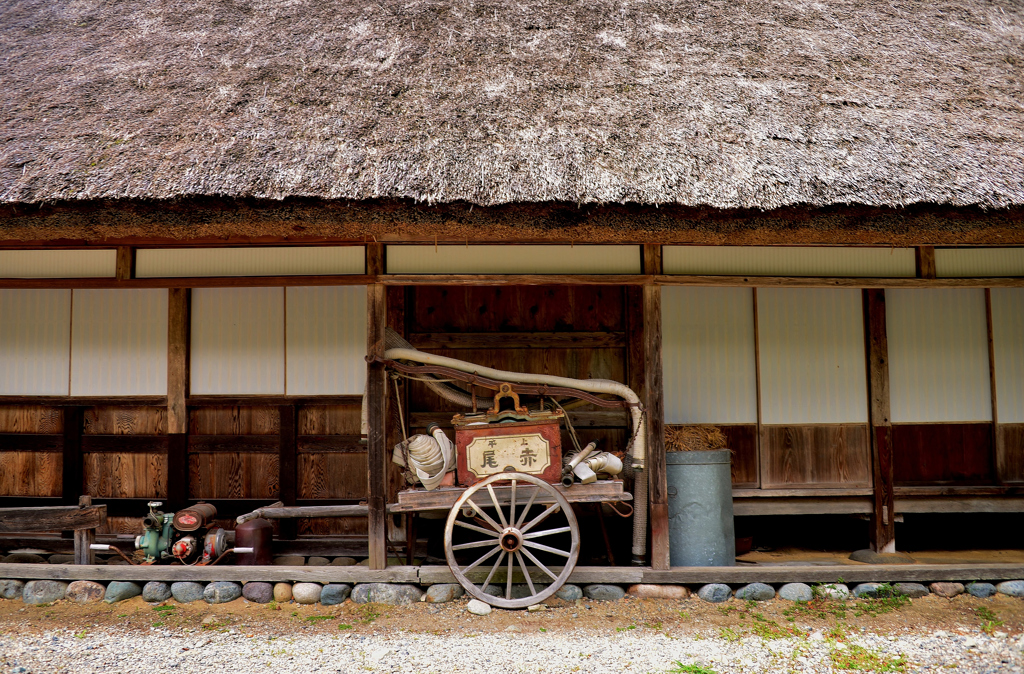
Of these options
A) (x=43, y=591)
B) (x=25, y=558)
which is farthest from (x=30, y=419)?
(x=43, y=591)

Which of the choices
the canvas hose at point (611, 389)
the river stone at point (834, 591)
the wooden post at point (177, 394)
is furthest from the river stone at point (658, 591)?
the wooden post at point (177, 394)

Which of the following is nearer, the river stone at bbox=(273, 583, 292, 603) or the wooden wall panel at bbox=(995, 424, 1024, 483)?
the river stone at bbox=(273, 583, 292, 603)

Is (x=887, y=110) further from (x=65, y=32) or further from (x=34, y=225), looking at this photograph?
(x=65, y=32)

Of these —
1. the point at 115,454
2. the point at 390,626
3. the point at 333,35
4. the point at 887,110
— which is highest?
the point at 333,35

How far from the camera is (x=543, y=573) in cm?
397

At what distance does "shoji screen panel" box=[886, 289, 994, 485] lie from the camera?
15.1ft

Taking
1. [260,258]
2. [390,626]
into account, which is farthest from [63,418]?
[390,626]

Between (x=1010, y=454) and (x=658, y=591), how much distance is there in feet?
9.26

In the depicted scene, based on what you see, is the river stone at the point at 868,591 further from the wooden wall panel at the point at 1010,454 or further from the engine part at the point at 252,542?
the engine part at the point at 252,542

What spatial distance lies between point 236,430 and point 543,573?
8.17ft

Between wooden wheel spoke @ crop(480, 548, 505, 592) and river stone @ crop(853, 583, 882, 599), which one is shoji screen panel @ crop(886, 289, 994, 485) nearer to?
river stone @ crop(853, 583, 882, 599)

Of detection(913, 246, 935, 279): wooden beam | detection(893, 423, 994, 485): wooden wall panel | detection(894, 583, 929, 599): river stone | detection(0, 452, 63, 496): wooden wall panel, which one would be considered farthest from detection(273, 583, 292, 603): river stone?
detection(913, 246, 935, 279): wooden beam

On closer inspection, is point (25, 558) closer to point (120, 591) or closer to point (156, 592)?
point (120, 591)

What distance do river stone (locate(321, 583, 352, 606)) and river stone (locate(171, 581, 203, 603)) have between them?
0.78 metres
